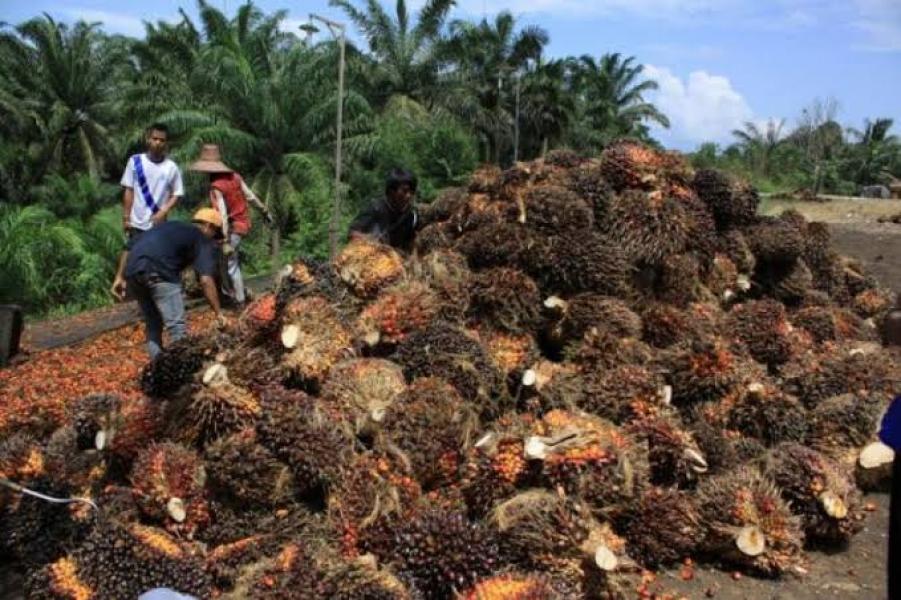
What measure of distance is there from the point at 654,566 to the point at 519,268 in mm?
2177

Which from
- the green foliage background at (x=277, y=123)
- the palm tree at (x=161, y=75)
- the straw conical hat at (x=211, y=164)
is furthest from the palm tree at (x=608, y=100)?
the straw conical hat at (x=211, y=164)

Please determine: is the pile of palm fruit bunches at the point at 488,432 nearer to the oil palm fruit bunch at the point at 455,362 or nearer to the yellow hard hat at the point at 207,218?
the oil palm fruit bunch at the point at 455,362

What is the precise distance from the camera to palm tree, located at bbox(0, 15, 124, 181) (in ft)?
119

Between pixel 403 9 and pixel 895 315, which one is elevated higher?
pixel 403 9

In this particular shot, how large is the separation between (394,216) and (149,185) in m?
2.27

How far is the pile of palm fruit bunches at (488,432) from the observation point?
3627mm

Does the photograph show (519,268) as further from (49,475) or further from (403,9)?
(403,9)

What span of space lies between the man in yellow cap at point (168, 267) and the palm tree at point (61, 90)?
32.7 metres

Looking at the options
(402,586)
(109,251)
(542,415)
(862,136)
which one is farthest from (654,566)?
(862,136)

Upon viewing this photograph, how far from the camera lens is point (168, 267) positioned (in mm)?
6148

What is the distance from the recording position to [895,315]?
5.85 meters

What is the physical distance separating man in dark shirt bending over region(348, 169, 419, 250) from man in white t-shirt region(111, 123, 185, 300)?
1.81 metres

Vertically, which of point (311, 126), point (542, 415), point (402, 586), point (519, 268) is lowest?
point (402, 586)

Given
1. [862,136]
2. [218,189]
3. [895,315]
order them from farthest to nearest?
[862,136]
[218,189]
[895,315]
